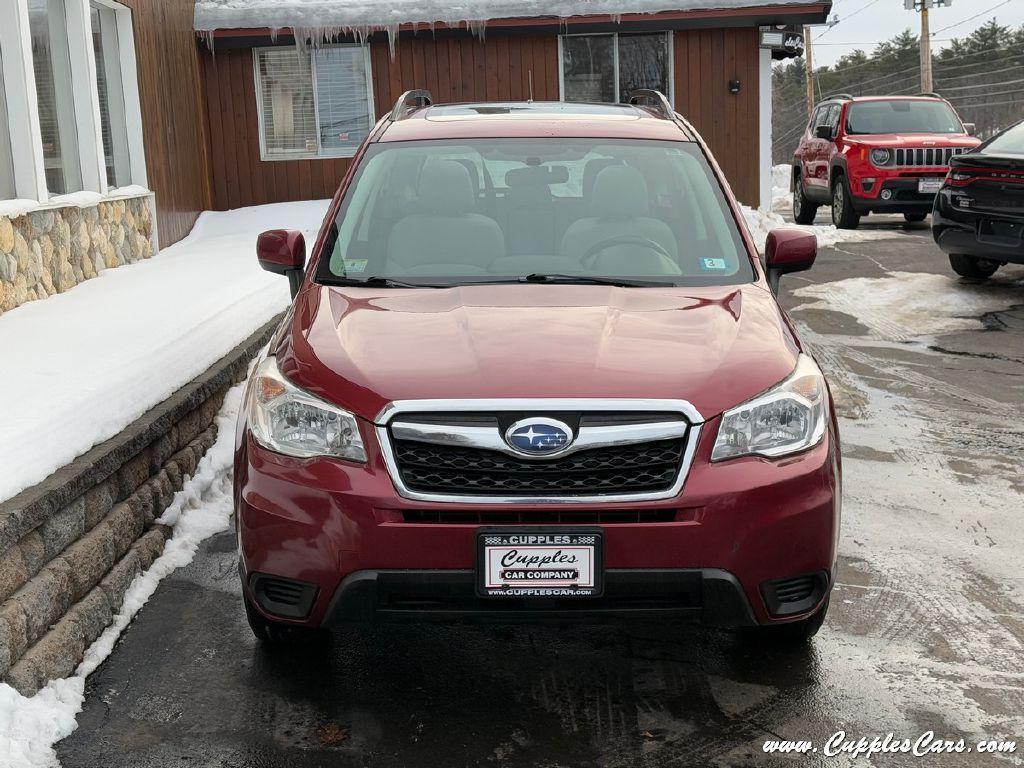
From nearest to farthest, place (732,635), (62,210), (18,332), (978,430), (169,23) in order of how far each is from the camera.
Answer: (732,635) < (978,430) < (18,332) < (62,210) < (169,23)

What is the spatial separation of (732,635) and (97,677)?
6.71 ft

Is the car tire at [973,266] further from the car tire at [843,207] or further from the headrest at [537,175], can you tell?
the headrest at [537,175]

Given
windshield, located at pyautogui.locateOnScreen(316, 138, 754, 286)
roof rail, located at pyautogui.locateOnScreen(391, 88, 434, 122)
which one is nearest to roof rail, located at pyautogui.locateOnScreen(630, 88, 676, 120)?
windshield, located at pyautogui.locateOnScreen(316, 138, 754, 286)

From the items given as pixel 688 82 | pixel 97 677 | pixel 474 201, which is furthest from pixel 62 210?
pixel 688 82

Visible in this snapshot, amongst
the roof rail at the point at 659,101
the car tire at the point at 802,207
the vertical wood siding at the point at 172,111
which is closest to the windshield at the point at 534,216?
the roof rail at the point at 659,101

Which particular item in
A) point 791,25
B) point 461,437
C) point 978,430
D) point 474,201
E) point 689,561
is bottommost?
point 978,430

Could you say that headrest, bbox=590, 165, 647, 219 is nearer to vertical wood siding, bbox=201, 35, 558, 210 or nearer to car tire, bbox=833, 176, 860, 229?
car tire, bbox=833, 176, 860, 229

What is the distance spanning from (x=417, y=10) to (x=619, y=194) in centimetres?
1377

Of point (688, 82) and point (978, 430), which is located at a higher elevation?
point (688, 82)

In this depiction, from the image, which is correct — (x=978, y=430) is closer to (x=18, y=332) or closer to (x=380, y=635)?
(x=380, y=635)

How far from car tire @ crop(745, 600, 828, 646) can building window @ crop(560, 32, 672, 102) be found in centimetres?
1553

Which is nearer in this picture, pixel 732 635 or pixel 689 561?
pixel 689 561

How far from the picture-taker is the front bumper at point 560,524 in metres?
3.27

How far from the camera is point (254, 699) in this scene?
12.0ft
